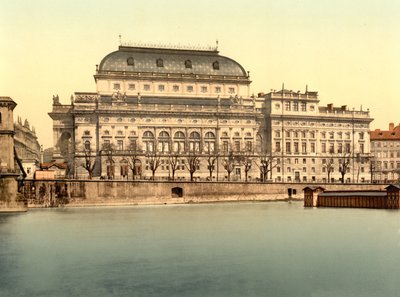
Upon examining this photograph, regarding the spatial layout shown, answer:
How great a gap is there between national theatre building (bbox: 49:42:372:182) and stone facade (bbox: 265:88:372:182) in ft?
0.56

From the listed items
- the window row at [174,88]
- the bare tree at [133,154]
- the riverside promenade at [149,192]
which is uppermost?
the window row at [174,88]

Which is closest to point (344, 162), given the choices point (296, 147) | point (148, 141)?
point (296, 147)

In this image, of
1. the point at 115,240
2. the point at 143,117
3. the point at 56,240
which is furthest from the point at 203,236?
the point at 143,117

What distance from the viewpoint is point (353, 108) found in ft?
371

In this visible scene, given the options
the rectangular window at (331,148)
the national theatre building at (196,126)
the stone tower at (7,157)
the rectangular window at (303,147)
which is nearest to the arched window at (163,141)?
the national theatre building at (196,126)

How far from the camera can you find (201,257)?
33531mm

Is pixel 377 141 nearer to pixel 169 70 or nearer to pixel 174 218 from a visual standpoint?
pixel 169 70

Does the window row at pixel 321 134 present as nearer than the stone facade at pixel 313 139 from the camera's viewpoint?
No

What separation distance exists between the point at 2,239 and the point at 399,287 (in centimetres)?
2669

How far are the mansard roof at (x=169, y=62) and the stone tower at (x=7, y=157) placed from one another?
3957cm

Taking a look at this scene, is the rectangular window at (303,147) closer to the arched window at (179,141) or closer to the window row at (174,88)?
the window row at (174,88)

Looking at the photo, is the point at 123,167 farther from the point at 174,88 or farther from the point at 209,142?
the point at 174,88

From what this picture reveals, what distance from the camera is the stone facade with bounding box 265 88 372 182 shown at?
349 ft

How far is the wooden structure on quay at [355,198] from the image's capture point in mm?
69938
